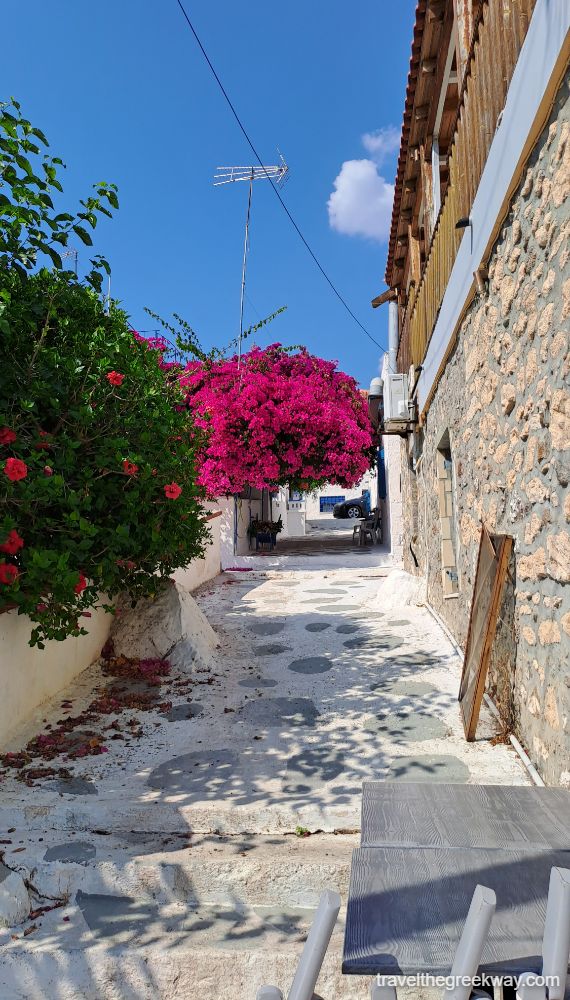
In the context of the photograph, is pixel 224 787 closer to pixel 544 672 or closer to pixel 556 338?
pixel 544 672

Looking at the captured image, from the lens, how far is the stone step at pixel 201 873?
2736 millimetres

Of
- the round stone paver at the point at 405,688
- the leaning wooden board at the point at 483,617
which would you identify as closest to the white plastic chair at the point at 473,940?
the leaning wooden board at the point at 483,617

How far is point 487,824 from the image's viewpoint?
193 centimetres

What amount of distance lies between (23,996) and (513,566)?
2889mm

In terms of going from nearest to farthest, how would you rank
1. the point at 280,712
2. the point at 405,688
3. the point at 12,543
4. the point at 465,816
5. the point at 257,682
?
the point at 465,816
the point at 12,543
the point at 280,712
the point at 405,688
the point at 257,682

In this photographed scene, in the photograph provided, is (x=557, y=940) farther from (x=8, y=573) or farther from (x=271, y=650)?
(x=271, y=650)

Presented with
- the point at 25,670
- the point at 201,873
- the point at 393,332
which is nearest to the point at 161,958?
the point at 201,873

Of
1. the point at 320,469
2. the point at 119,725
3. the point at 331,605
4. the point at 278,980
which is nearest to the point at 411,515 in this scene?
the point at 331,605

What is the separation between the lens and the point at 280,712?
15.2 feet

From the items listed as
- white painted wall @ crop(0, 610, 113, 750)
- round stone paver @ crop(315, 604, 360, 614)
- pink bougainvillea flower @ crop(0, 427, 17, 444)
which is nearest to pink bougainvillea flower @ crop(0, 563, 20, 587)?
white painted wall @ crop(0, 610, 113, 750)

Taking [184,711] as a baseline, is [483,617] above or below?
above

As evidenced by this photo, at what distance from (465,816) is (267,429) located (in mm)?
11471

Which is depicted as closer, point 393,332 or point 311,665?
point 311,665

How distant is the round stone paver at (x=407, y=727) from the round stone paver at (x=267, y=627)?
2.95 meters
